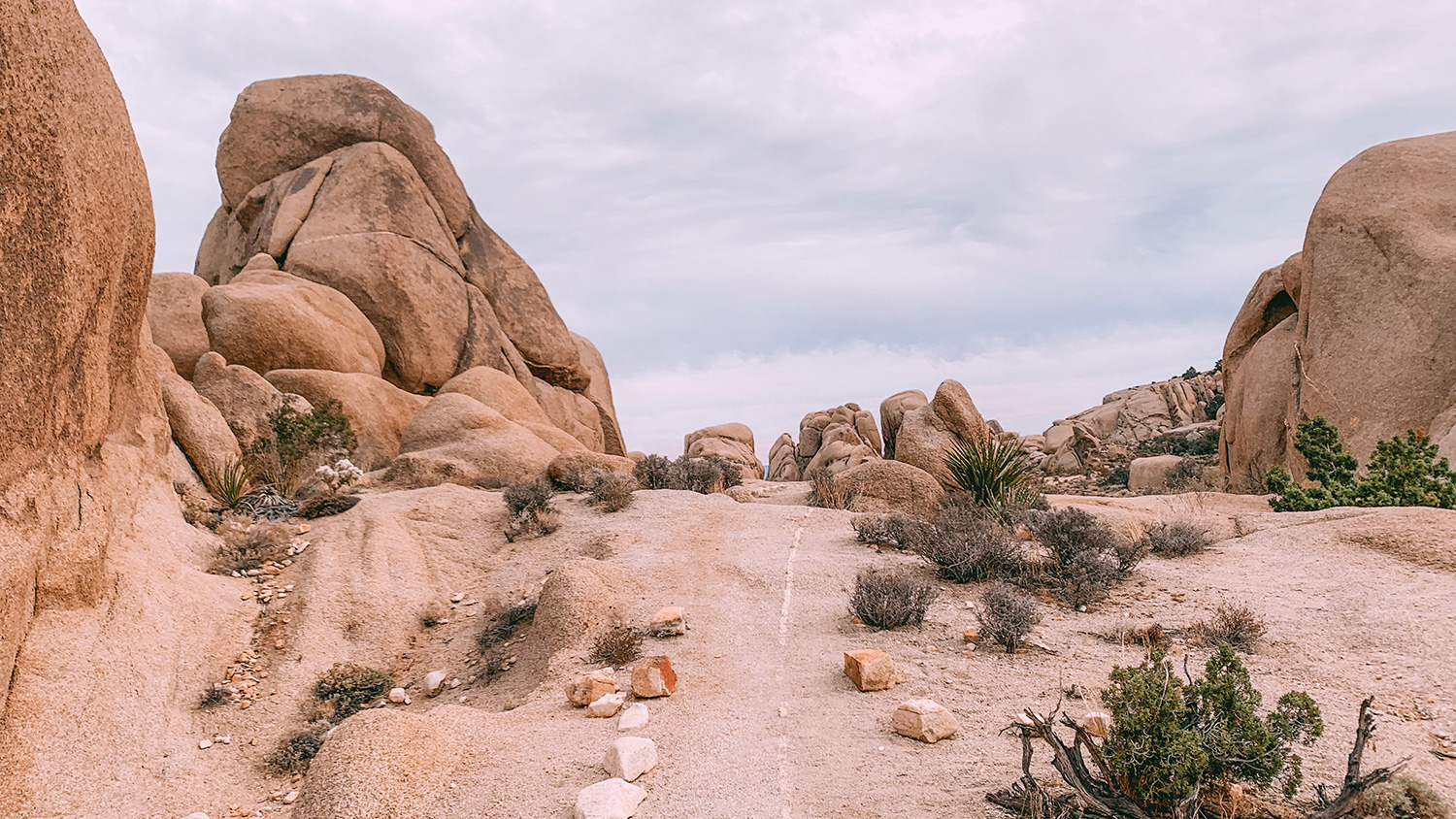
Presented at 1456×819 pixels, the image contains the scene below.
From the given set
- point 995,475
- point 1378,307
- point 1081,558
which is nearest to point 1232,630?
point 1081,558

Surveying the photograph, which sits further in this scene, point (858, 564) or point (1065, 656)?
point (858, 564)

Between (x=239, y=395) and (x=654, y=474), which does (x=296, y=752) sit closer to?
(x=654, y=474)

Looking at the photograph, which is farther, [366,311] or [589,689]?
[366,311]

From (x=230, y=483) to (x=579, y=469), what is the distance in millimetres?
5330

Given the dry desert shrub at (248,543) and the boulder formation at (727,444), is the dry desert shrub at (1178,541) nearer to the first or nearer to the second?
the dry desert shrub at (248,543)

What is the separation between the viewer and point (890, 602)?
8141mm

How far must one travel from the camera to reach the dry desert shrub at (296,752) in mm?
6918

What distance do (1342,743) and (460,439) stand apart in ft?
48.2

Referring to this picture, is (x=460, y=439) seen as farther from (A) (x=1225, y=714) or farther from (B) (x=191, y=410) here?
(A) (x=1225, y=714)

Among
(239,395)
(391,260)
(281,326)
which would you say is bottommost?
(239,395)

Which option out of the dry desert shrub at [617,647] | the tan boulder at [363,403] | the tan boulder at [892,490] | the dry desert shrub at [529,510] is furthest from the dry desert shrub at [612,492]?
the tan boulder at [363,403]

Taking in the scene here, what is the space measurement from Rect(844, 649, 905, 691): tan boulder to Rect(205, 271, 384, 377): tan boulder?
50.4 ft

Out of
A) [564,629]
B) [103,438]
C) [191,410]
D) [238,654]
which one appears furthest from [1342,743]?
[191,410]

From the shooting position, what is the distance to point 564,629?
8.17m
